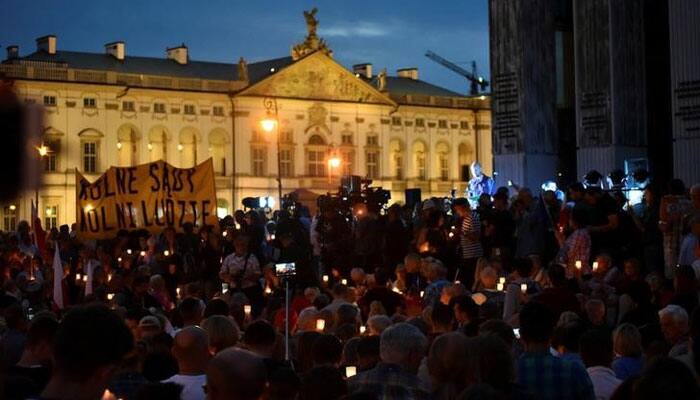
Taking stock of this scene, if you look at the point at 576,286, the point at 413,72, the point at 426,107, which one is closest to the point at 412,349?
the point at 576,286

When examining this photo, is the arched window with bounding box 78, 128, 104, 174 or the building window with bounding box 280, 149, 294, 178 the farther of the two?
the building window with bounding box 280, 149, 294, 178

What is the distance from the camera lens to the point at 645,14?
23344 millimetres

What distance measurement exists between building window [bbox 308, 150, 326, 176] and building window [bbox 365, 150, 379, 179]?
305 centimetres

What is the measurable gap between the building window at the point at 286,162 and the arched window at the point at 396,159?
24.5ft

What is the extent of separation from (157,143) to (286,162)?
10.3 m

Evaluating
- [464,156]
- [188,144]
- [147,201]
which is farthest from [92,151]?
[147,201]

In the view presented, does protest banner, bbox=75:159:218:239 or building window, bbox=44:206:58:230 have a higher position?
protest banner, bbox=75:159:218:239

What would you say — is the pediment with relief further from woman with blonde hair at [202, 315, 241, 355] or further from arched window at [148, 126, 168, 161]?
woman with blonde hair at [202, 315, 241, 355]

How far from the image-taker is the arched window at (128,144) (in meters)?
77.6

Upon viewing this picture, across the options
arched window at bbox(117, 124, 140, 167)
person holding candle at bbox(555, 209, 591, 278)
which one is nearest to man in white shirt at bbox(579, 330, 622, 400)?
person holding candle at bbox(555, 209, 591, 278)

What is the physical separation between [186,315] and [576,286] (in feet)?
13.7

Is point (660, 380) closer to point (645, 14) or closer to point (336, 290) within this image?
point (336, 290)

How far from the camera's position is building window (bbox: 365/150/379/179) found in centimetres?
8912

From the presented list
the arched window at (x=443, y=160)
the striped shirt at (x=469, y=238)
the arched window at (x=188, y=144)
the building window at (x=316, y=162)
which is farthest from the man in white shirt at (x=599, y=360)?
the arched window at (x=443, y=160)
